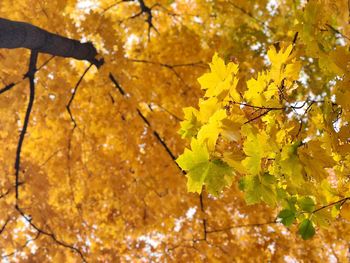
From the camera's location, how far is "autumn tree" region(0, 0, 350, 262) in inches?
50.1

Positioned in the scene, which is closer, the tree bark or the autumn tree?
the autumn tree

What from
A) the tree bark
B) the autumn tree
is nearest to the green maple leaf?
the autumn tree

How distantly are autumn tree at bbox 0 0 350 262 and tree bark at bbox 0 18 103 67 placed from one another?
12 millimetres

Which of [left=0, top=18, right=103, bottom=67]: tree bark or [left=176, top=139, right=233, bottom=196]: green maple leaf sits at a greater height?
[left=0, top=18, right=103, bottom=67]: tree bark

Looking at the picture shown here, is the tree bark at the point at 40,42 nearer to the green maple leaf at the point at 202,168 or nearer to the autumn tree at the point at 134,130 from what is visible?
the autumn tree at the point at 134,130

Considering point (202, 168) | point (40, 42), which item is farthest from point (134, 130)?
point (202, 168)

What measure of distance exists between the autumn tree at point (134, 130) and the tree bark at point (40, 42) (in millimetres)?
12

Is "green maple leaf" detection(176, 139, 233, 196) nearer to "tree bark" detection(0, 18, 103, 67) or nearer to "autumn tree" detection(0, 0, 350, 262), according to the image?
"autumn tree" detection(0, 0, 350, 262)

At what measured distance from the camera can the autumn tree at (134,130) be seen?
1271mm

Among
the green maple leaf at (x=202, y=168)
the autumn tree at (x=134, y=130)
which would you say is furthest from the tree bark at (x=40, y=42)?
the green maple leaf at (x=202, y=168)

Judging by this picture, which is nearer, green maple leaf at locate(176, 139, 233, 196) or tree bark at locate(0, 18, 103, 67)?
green maple leaf at locate(176, 139, 233, 196)

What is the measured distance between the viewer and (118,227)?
233 inches

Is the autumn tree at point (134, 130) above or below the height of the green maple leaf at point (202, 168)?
above

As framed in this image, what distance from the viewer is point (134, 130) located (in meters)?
4.57
